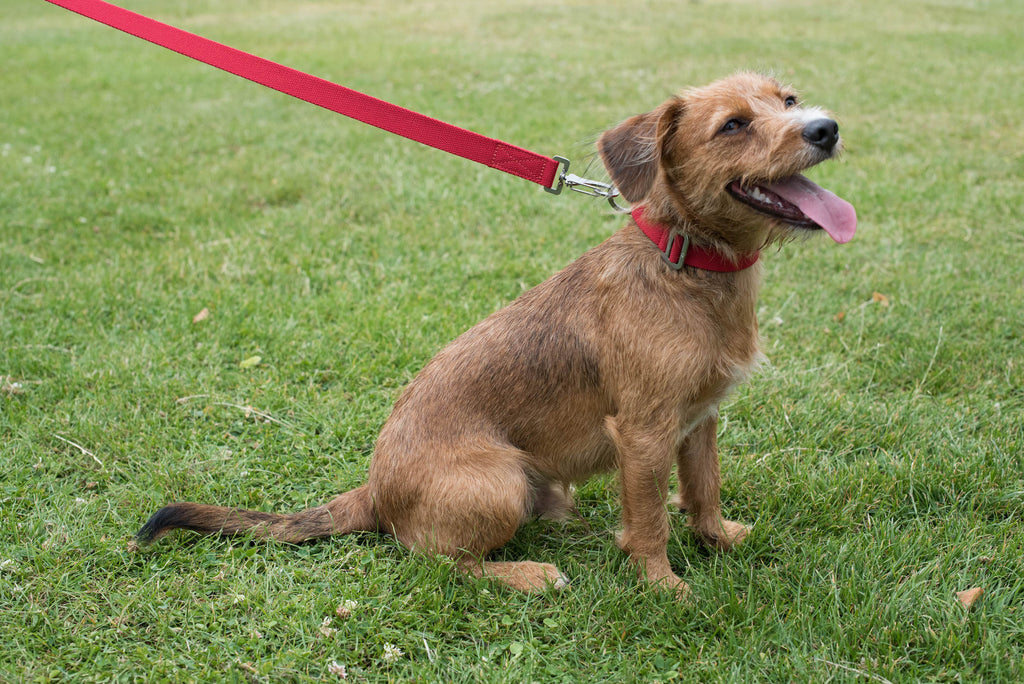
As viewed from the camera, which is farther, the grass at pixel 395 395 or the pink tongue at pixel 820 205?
the grass at pixel 395 395

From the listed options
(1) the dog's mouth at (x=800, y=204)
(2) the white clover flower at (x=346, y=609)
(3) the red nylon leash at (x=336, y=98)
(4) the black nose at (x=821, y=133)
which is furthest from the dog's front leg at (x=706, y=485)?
(2) the white clover flower at (x=346, y=609)

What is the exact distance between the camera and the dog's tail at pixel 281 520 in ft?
9.78

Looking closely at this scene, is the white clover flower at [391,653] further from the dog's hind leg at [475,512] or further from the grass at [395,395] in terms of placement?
the dog's hind leg at [475,512]

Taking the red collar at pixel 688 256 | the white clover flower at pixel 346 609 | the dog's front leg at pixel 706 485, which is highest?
the red collar at pixel 688 256

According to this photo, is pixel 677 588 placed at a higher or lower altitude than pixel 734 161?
lower

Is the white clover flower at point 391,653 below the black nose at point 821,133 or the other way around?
below

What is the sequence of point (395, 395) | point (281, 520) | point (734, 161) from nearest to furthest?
point (734, 161) → point (281, 520) → point (395, 395)

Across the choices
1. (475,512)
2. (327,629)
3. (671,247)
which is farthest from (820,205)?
(327,629)

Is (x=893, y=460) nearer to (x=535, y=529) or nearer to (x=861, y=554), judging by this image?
(x=861, y=554)

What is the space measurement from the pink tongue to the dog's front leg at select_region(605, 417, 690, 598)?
861mm

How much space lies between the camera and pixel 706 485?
320 cm

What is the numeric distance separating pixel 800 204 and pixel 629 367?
79 centimetres

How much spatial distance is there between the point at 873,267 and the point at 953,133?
4.08 metres

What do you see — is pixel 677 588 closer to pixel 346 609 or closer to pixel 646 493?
pixel 646 493
